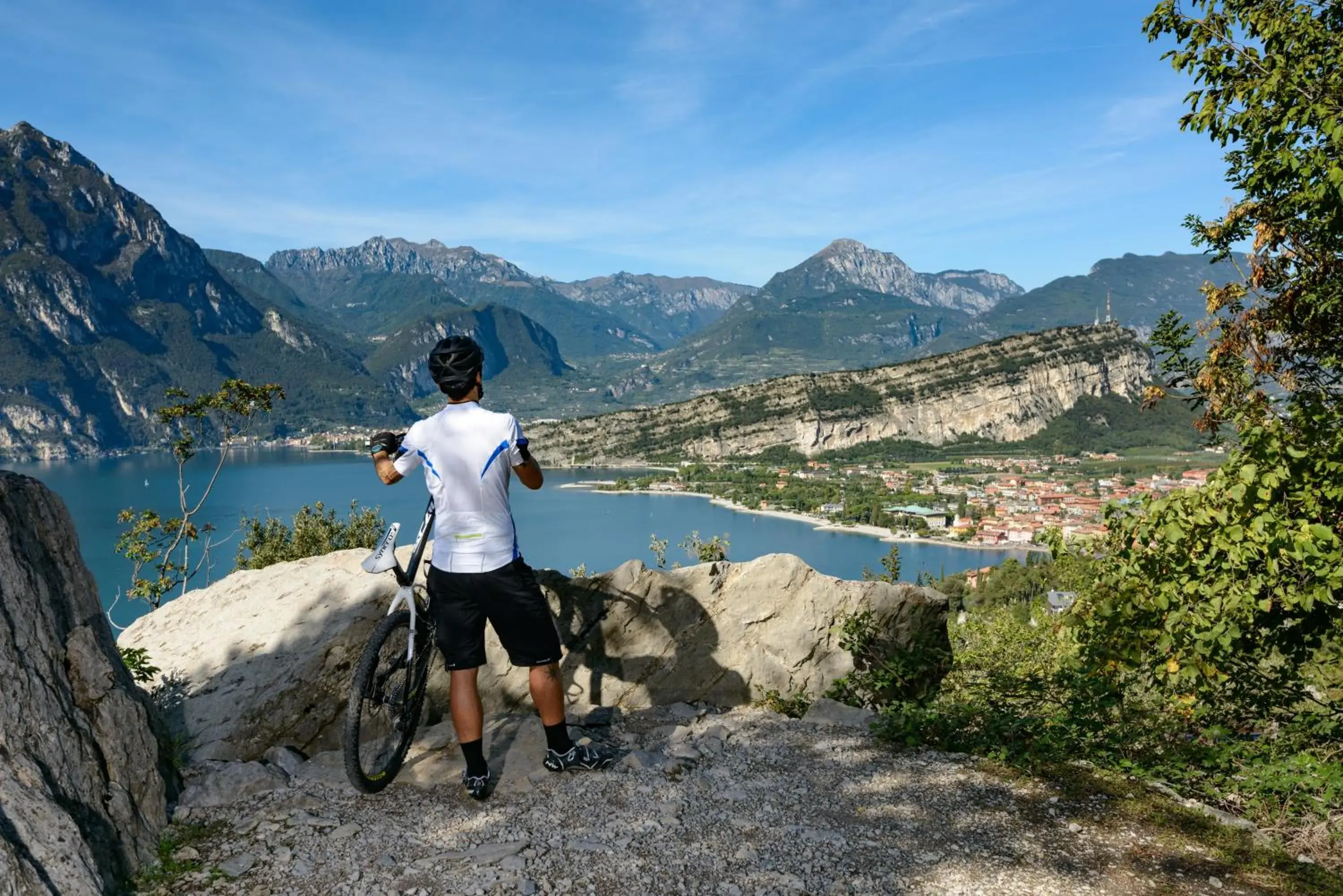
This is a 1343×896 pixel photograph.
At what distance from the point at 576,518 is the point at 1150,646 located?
107876 mm

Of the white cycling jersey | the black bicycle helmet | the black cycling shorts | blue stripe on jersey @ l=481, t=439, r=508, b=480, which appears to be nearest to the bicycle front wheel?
the black cycling shorts

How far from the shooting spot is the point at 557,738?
510 centimetres

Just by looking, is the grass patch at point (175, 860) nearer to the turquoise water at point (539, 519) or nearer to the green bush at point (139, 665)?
the green bush at point (139, 665)

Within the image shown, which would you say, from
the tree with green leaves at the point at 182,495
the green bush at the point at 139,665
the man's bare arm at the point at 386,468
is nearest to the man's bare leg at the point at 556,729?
the man's bare arm at the point at 386,468

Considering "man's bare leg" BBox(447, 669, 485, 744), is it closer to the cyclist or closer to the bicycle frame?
the cyclist

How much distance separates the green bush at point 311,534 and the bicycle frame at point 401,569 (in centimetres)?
1605

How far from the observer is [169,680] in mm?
6051

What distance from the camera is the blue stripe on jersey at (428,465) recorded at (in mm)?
4750

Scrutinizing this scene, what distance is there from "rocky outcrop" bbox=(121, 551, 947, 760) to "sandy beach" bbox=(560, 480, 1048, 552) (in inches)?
2989

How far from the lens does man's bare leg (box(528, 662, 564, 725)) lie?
5.01m

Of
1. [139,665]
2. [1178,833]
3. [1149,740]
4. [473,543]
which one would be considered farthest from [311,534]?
[1178,833]

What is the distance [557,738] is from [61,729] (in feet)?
8.57

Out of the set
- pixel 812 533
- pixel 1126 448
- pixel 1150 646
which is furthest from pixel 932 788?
pixel 1126 448

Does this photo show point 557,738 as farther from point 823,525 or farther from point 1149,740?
point 823,525
